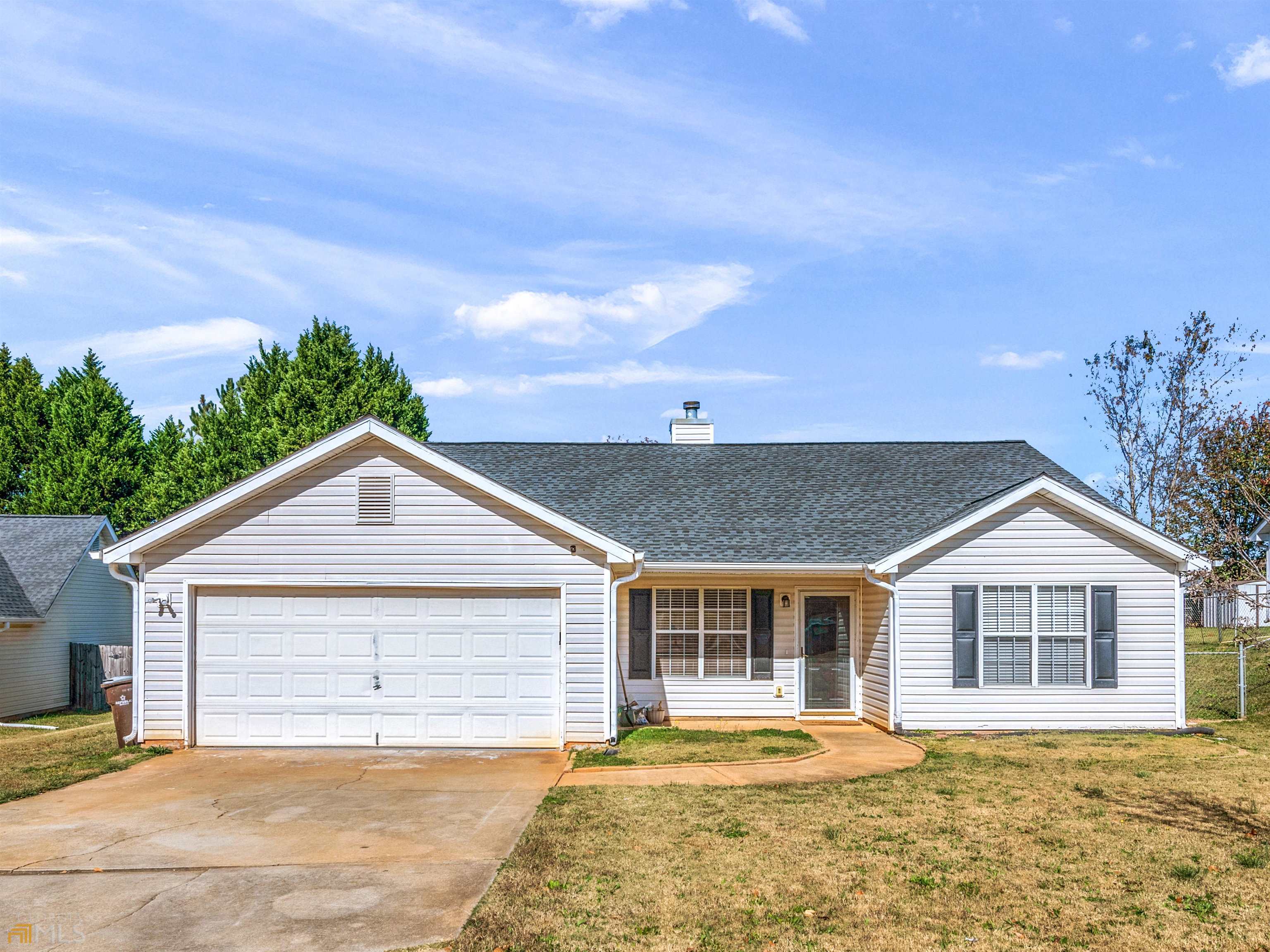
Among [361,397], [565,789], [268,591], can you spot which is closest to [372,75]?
[268,591]

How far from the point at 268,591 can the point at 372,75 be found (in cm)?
772

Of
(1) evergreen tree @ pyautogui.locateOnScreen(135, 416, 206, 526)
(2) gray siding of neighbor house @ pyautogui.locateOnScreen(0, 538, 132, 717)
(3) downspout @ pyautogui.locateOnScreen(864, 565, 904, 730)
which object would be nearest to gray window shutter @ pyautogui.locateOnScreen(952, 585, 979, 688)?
(3) downspout @ pyautogui.locateOnScreen(864, 565, 904, 730)

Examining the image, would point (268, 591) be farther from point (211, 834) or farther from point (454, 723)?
point (211, 834)

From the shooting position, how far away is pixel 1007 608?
14906mm

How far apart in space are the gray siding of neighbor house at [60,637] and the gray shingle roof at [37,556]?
287mm

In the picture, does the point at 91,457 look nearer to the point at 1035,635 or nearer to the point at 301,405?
the point at 301,405

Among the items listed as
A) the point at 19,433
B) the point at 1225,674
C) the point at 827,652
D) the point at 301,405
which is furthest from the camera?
the point at 19,433

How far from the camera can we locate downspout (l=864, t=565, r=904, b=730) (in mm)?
14844

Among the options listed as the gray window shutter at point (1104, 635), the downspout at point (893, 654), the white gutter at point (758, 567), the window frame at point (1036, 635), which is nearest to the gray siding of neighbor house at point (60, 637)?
the white gutter at point (758, 567)

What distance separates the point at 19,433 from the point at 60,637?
1827 cm

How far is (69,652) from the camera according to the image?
869 inches

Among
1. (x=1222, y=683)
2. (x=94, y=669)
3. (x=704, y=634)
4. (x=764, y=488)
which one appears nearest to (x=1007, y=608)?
(x=704, y=634)

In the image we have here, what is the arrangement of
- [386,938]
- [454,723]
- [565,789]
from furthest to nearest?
[454,723], [565,789], [386,938]

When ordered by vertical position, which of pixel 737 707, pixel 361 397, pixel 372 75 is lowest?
pixel 737 707
